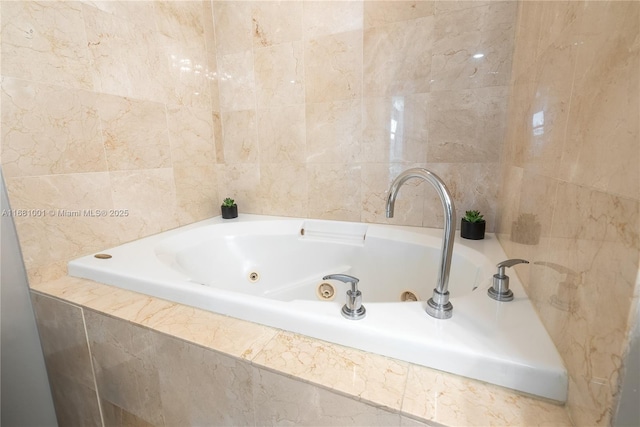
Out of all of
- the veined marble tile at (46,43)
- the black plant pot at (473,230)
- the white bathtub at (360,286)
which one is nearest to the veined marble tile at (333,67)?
the white bathtub at (360,286)

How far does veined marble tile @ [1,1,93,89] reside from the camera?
860mm

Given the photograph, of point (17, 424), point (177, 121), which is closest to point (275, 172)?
point (177, 121)

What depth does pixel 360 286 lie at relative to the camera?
1.37m

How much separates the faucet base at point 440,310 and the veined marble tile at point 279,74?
47.5 inches

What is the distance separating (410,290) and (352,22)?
49.8 inches

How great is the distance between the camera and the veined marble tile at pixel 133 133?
1146 millimetres

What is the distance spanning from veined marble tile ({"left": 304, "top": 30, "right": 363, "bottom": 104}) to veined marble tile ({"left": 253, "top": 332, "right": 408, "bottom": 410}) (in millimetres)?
1164

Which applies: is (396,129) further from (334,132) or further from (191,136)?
(191,136)

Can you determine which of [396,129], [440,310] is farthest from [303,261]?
[440,310]

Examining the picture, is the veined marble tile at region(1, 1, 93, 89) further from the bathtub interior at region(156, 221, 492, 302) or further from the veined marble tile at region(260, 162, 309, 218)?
the veined marble tile at region(260, 162, 309, 218)

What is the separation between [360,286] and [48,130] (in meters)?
1.36

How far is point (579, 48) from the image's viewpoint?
51 cm

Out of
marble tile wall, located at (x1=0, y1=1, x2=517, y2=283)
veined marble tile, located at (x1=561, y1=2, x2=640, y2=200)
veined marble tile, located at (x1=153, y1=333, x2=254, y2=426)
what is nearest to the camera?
veined marble tile, located at (x1=561, y1=2, x2=640, y2=200)

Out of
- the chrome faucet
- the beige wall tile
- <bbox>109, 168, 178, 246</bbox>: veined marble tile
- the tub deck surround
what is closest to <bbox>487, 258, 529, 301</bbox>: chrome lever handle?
the chrome faucet
